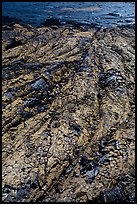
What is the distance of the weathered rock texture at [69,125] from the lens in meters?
7.45

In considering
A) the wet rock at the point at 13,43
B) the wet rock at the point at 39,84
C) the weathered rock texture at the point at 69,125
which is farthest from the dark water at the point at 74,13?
the wet rock at the point at 39,84

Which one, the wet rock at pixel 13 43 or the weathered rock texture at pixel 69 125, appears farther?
the wet rock at pixel 13 43

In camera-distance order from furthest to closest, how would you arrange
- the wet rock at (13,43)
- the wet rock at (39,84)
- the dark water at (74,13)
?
the dark water at (74,13)
the wet rock at (13,43)
the wet rock at (39,84)

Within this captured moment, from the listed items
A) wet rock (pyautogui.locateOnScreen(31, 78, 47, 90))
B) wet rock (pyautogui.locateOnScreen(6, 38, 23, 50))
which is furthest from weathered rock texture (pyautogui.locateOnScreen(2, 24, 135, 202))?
wet rock (pyautogui.locateOnScreen(6, 38, 23, 50))

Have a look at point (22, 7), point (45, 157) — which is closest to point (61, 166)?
point (45, 157)

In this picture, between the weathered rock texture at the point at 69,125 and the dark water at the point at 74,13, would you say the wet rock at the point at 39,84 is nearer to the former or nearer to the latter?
the weathered rock texture at the point at 69,125

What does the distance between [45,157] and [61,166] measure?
1.87ft

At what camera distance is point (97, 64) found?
1234 cm

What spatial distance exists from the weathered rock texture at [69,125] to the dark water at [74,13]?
527 inches

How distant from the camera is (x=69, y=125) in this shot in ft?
30.1

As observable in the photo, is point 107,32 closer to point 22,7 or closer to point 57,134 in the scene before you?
point 57,134

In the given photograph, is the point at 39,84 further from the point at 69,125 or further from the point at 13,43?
the point at 13,43

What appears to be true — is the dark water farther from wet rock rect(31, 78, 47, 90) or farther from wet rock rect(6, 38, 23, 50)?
wet rock rect(31, 78, 47, 90)

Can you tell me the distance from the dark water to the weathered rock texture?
13390mm
